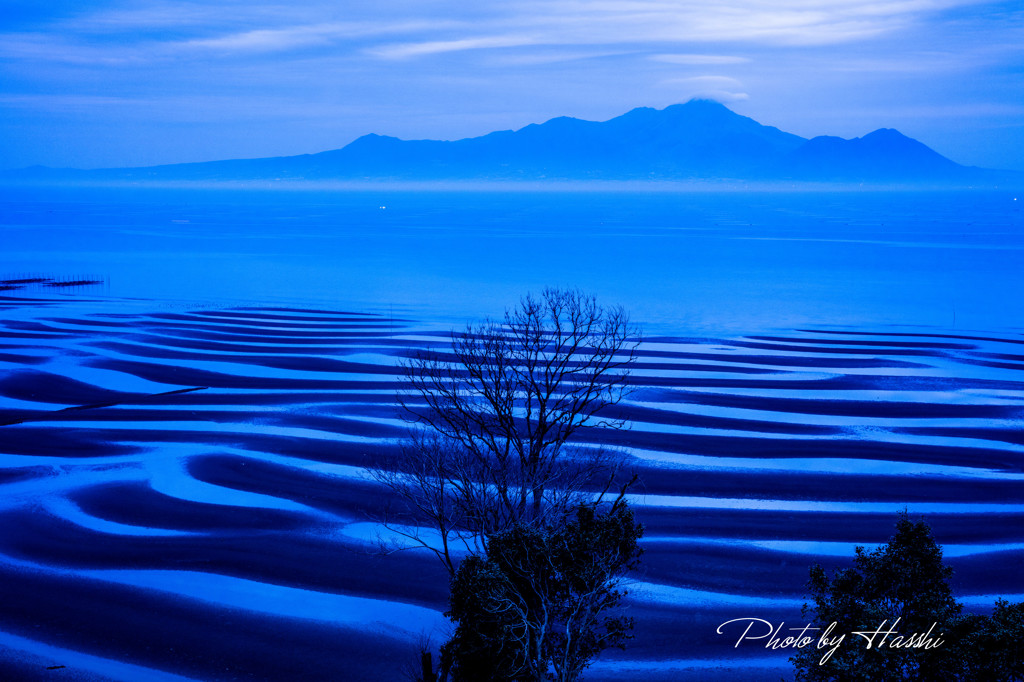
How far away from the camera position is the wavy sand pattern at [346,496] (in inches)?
862

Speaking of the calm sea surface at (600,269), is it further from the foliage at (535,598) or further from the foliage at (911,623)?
the foliage at (911,623)

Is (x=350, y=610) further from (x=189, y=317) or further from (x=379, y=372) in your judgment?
(x=189, y=317)

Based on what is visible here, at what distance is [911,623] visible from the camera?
1339cm

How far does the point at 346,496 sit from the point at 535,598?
15866mm

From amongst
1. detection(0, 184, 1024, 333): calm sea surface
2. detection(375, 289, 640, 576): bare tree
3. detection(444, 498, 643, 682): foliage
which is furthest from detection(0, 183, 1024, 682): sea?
detection(444, 498, 643, 682): foliage

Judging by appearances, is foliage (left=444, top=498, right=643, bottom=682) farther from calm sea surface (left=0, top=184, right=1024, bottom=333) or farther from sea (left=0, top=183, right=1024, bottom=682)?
calm sea surface (left=0, top=184, right=1024, bottom=333)

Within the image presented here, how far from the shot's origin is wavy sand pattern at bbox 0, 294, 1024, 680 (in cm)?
2189

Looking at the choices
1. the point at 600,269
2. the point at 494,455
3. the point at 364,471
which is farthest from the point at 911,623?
the point at 600,269

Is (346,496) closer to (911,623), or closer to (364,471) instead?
(364,471)

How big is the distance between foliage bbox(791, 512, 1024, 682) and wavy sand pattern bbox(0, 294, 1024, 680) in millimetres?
7169

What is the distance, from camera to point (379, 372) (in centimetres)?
5000

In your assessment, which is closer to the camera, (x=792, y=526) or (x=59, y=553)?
(x=59, y=553)

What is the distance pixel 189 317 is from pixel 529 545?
61052mm

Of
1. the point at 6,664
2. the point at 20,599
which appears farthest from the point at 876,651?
the point at 20,599
